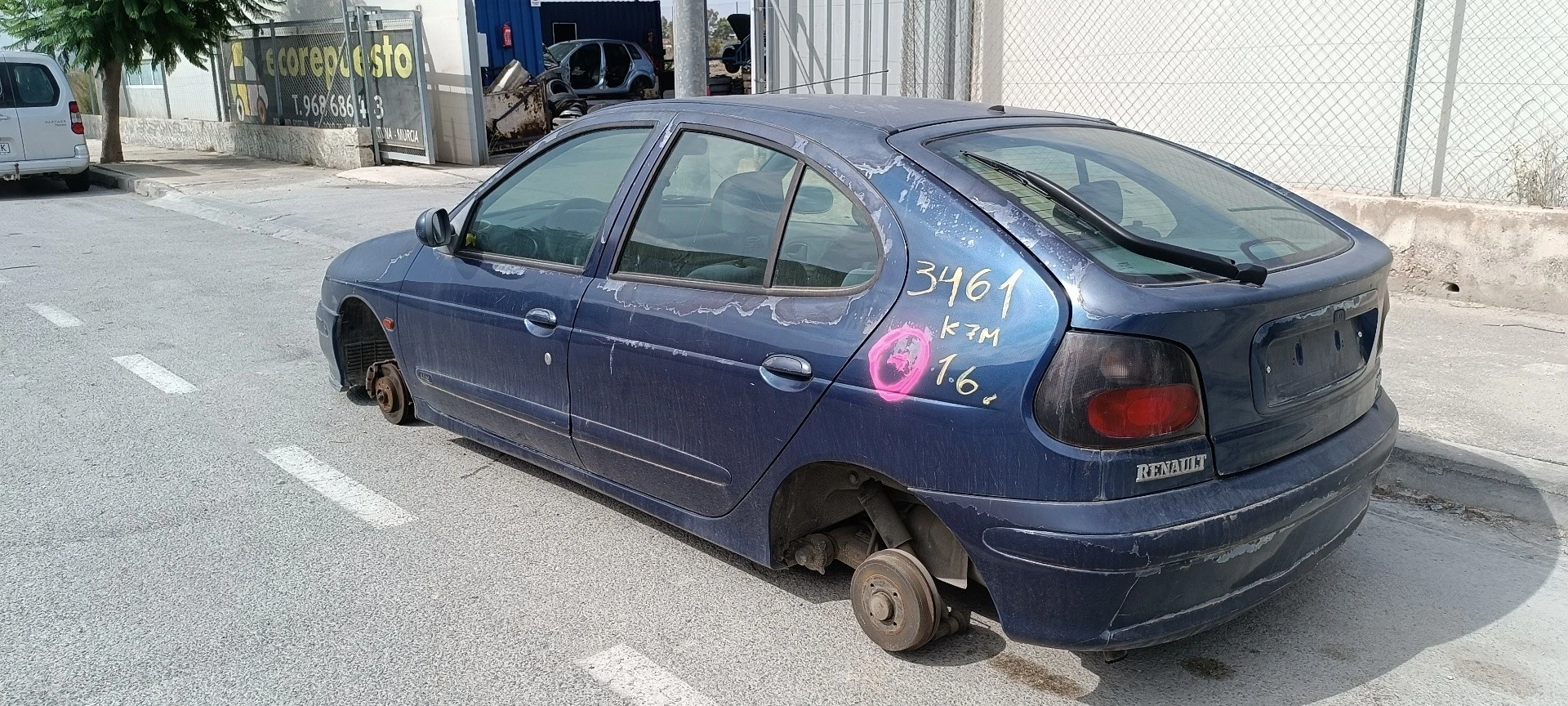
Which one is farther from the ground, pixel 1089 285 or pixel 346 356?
pixel 1089 285

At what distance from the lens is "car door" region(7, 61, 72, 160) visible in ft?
51.4

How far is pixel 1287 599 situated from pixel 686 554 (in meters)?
1.93

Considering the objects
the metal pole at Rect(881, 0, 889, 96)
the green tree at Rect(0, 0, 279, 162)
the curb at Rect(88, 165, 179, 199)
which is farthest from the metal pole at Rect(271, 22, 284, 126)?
the metal pole at Rect(881, 0, 889, 96)

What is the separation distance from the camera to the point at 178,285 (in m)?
9.07

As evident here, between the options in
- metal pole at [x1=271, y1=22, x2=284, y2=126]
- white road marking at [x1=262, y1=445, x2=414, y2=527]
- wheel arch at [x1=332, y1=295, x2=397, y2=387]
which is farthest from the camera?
metal pole at [x1=271, y1=22, x2=284, y2=126]

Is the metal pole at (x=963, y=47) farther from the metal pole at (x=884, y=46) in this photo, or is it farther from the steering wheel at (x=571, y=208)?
the steering wheel at (x=571, y=208)

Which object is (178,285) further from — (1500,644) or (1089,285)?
(1500,644)

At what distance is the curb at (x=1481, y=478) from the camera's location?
425cm

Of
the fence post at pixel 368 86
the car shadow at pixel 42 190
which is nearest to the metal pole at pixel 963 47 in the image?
the fence post at pixel 368 86

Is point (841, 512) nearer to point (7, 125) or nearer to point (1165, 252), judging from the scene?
point (1165, 252)

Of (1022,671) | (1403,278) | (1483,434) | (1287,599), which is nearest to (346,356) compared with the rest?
(1022,671)

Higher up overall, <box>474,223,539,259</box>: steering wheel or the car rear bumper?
<box>474,223,539,259</box>: steering wheel

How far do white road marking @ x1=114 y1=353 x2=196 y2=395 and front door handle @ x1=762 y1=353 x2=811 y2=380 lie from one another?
163 inches

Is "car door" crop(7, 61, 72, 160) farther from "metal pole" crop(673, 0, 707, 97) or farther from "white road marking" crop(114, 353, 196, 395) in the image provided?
"metal pole" crop(673, 0, 707, 97)
